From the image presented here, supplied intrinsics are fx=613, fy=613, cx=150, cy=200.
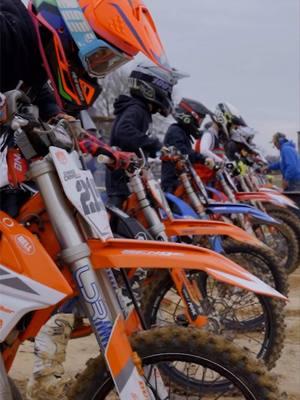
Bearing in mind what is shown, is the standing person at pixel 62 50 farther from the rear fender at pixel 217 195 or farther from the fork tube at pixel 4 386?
the rear fender at pixel 217 195

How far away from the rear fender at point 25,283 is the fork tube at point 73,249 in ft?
0.28

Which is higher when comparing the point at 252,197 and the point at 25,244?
the point at 252,197

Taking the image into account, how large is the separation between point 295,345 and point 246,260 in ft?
2.32

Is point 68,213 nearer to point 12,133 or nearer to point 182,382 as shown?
point 12,133

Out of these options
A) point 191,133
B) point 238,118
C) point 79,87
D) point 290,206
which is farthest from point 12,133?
point 238,118

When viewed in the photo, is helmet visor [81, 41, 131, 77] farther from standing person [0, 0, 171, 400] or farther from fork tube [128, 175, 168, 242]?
fork tube [128, 175, 168, 242]

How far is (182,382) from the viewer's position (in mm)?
2139

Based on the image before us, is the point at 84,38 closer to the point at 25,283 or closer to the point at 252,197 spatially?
the point at 25,283

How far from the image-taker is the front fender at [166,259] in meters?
1.89

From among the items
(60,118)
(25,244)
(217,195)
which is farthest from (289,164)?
(25,244)

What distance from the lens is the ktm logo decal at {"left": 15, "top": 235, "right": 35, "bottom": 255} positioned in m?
1.86

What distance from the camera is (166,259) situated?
6.24ft

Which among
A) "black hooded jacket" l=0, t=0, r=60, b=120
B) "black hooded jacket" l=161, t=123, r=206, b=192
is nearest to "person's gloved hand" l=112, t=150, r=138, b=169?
"black hooded jacket" l=0, t=0, r=60, b=120

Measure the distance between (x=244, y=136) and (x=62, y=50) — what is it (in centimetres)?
748
